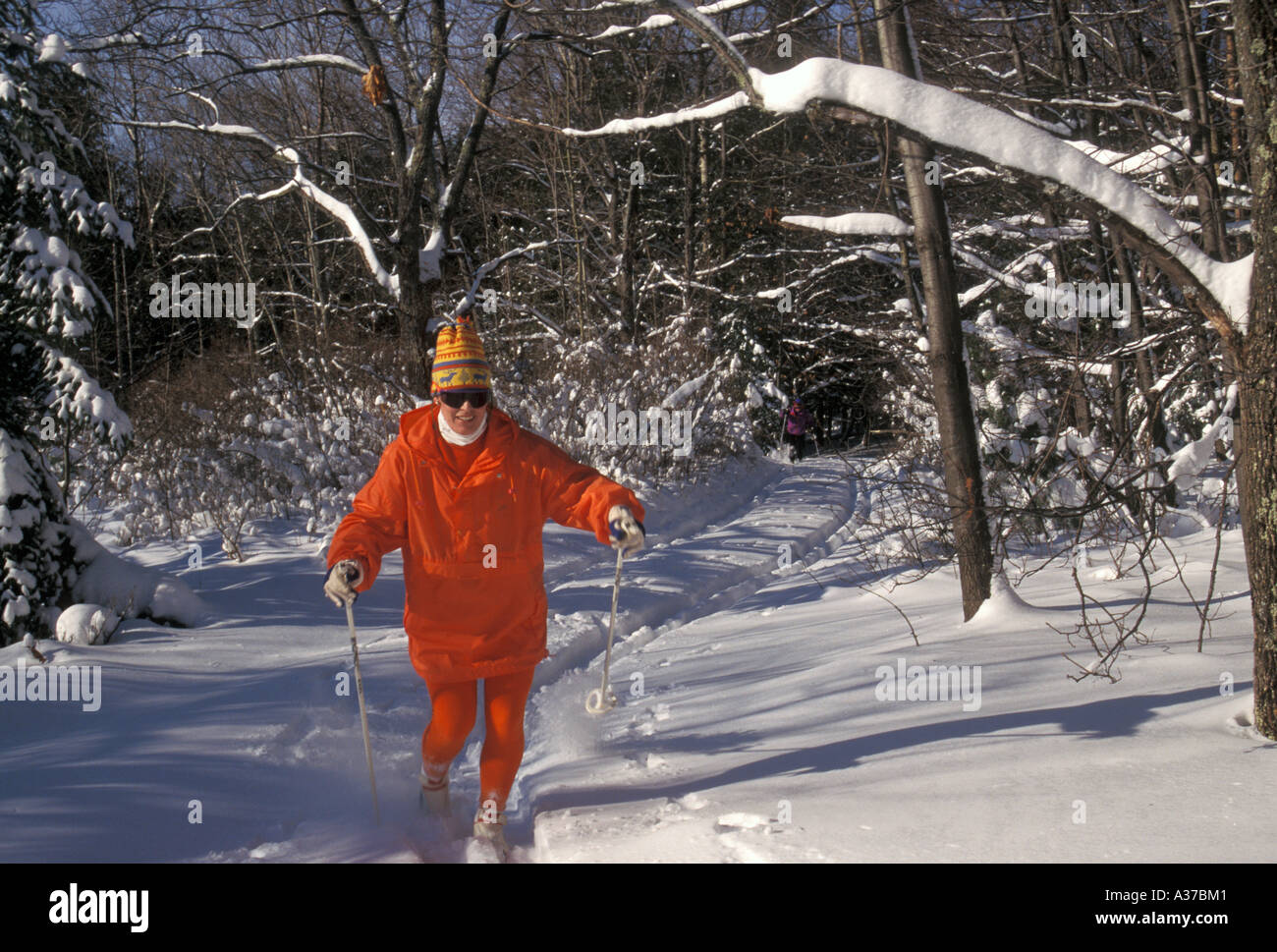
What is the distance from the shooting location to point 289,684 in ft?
18.4

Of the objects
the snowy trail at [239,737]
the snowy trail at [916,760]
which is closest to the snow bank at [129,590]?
the snowy trail at [239,737]

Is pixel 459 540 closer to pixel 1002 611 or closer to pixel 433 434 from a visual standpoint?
pixel 433 434

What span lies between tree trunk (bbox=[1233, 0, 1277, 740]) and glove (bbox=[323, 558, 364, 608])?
3.24 meters

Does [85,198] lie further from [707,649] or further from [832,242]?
[832,242]

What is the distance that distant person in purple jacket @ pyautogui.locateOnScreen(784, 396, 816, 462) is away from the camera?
21.2 meters

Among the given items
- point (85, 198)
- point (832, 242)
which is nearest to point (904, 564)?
point (85, 198)

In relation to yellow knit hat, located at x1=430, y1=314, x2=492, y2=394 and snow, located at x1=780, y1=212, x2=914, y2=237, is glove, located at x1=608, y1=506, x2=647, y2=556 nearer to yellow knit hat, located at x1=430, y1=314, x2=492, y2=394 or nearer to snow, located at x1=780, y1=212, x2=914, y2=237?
yellow knit hat, located at x1=430, y1=314, x2=492, y2=394

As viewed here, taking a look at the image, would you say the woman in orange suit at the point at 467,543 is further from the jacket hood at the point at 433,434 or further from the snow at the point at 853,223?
the snow at the point at 853,223

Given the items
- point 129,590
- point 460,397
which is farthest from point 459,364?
point 129,590

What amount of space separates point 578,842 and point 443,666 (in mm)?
872

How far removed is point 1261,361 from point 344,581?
131 inches

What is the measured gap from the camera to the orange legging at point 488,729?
396 centimetres

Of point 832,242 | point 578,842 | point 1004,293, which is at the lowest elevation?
point 578,842

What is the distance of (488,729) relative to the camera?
160 inches
